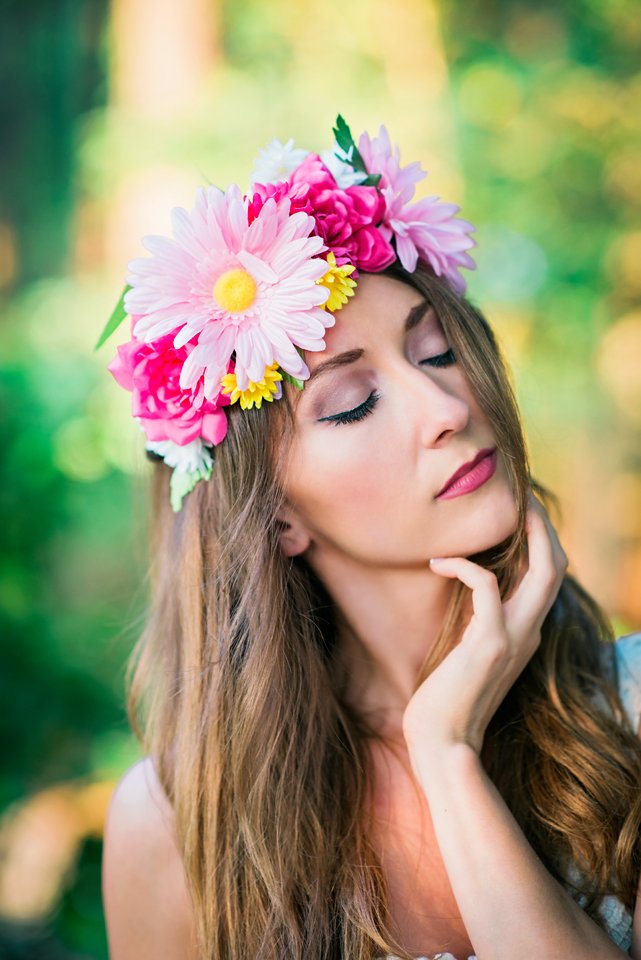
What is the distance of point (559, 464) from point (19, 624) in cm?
314

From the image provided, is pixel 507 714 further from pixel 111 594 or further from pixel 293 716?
pixel 111 594

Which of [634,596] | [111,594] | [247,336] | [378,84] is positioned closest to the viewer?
[247,336]

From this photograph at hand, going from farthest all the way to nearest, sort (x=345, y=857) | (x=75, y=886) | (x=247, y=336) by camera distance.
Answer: (x=75, y=886)
(x=345, y=857)
(x=247, y=336)

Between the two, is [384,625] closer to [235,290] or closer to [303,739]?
[303,739]

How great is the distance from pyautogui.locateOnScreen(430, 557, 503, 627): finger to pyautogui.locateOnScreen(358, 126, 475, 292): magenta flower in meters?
0.63

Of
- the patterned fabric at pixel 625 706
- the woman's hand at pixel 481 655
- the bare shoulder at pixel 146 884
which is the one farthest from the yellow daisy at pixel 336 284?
the bare shoulder at pixel 146 884

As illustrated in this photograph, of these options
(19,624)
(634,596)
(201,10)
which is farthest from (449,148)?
(19,624)

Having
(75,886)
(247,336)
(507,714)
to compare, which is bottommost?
(75,886)

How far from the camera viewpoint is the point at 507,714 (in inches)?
84.0

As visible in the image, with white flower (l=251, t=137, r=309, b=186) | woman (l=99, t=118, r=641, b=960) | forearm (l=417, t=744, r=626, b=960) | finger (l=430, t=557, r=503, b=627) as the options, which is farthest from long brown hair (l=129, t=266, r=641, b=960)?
white flower (l=251, t=137, r=309, b=186)

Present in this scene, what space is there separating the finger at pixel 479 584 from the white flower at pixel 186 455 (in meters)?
0.54

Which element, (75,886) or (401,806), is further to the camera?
(75,886)

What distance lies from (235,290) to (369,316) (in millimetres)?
279

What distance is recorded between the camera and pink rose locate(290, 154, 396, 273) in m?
1.97
